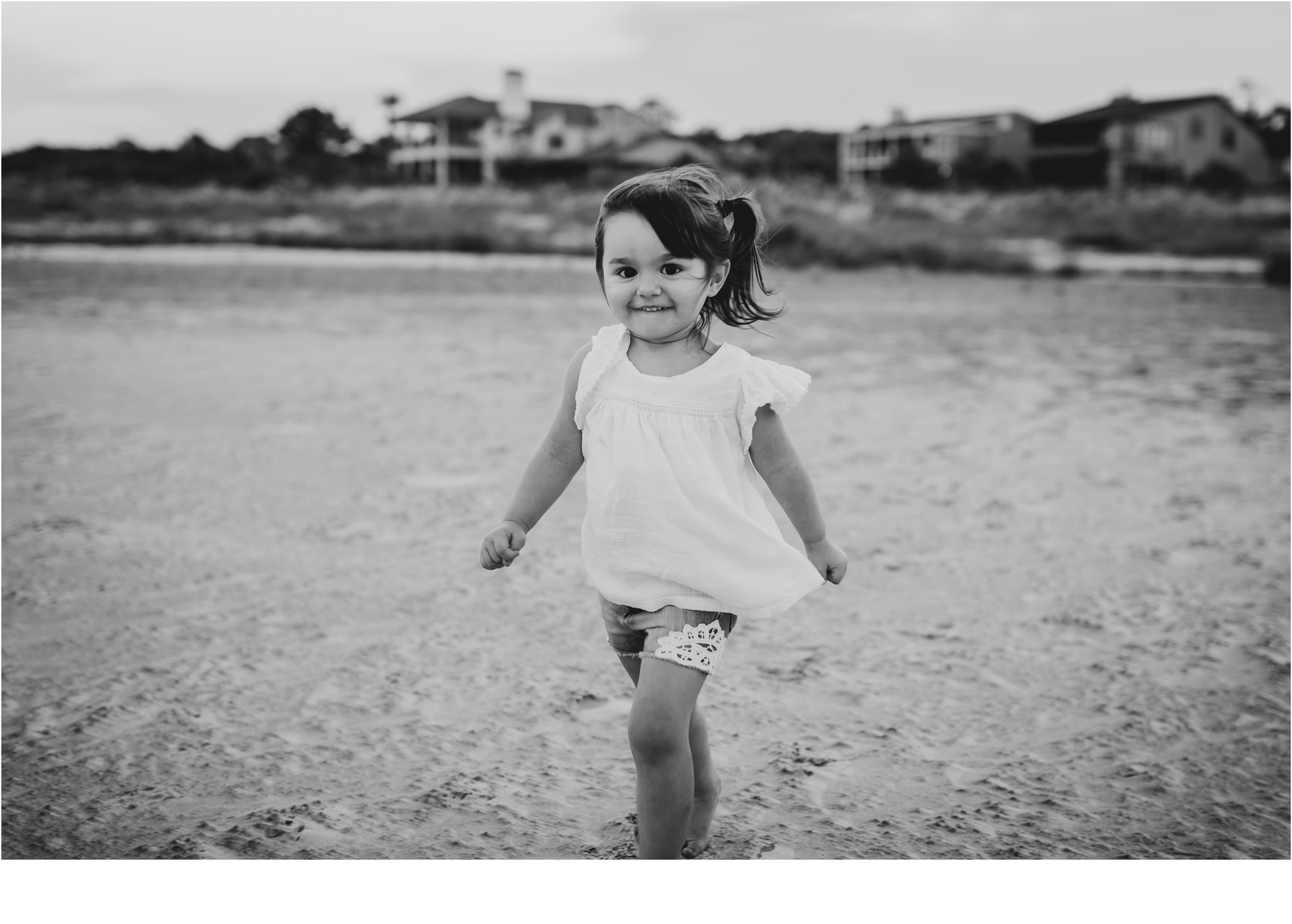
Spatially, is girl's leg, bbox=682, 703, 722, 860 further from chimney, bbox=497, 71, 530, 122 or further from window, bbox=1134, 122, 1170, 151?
window, bbox=1134, 122, 1170, 151

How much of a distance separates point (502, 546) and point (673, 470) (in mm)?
289

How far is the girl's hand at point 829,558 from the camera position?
1.88 m

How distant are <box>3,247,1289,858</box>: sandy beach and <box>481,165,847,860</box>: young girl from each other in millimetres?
348

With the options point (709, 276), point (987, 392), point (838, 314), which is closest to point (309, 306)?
point (838, 314)

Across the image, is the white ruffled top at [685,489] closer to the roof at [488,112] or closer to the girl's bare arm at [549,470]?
the girl's bare arm at [549,470]

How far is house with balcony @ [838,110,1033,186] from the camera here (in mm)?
25156

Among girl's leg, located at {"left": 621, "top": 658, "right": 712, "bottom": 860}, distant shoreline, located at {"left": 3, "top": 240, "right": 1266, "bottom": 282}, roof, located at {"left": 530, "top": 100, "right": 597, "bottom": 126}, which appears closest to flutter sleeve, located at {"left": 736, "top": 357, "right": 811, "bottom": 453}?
girl's leg, located at {"left": 621, "top": 658, "right": 712, "bottom": 860}

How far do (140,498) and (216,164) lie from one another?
1504cm

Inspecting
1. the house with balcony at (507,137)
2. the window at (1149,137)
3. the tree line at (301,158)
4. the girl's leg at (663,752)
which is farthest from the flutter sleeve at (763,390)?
the window at (1149,137)

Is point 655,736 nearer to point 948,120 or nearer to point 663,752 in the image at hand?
point 663,752

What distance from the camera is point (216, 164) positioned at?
57.9 feet

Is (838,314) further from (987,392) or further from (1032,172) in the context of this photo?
(1032,172)

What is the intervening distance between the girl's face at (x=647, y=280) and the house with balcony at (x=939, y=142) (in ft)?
75.3

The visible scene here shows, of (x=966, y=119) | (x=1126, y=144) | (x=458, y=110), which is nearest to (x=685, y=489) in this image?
(x=458, y=110)
